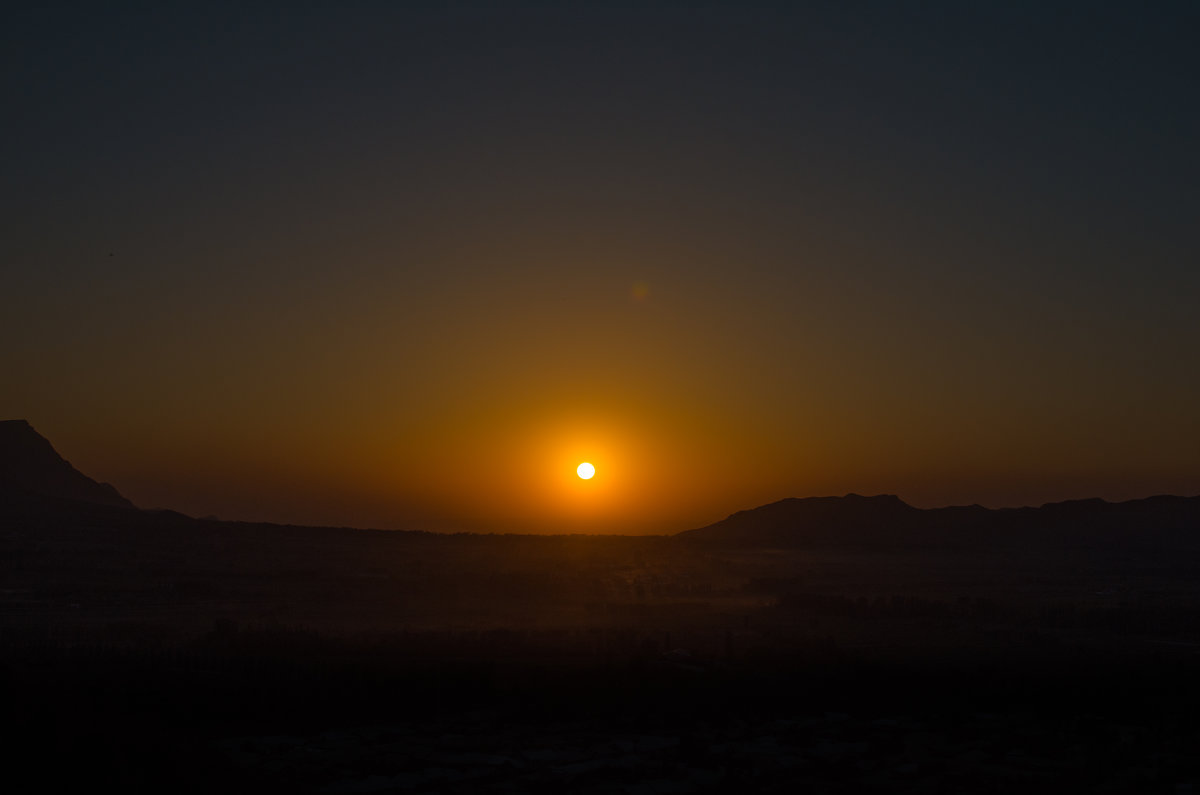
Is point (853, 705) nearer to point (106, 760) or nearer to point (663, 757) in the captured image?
point (663, 757)

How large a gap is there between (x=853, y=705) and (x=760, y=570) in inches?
2057

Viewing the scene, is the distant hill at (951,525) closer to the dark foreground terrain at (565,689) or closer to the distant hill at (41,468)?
the dark foreground terrain at (565,689)

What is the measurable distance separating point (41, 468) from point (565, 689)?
89827 millimetres

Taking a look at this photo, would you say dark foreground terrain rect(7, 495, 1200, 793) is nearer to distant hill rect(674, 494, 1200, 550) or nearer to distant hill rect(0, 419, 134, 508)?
distant hill rect(674, 494, 1200, 550)

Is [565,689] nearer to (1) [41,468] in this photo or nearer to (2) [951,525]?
(2) [951,525]

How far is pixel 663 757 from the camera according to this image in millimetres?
15023

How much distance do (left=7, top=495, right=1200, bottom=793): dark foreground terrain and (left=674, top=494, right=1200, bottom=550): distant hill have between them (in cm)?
3898

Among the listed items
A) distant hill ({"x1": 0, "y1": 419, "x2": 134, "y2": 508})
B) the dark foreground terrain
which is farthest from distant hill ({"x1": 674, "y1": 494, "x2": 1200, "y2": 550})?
distant hill ({"x1": 0, "y1": 419, "x2": 134, "y2": 508})

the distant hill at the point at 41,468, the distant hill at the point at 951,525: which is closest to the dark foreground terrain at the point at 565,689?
the distant hill at the point at 951,525

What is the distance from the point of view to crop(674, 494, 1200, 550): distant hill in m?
87.5

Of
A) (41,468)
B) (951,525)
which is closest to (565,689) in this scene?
(951,525)

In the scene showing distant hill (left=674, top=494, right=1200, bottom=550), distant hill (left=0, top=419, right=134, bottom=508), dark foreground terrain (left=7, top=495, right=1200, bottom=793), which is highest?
distant hill (left=0, top=419, right=134, bottom=508)

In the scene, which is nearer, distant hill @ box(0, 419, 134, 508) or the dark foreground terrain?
the dark foreground terrain

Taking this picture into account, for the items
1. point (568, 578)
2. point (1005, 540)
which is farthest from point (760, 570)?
point (1005, 540)
